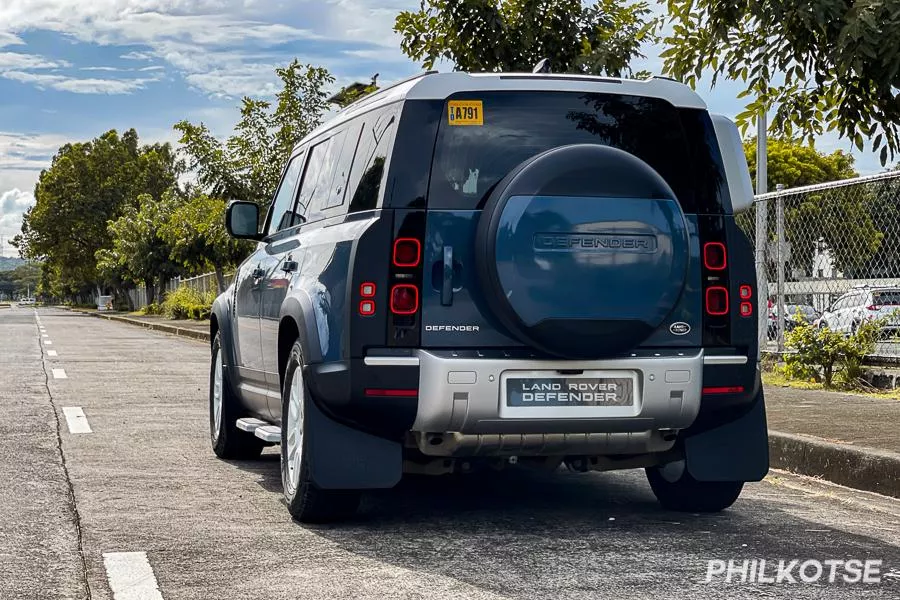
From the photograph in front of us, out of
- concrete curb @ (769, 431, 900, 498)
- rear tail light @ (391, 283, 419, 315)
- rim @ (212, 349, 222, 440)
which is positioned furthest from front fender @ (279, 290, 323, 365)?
concrete curb @ (769, 431, 900, 498)

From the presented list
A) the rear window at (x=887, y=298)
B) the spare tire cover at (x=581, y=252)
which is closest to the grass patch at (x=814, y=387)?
the rear window at (x=887, y=298)

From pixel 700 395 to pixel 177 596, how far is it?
2.38 m

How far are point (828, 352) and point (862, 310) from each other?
50 centimetres

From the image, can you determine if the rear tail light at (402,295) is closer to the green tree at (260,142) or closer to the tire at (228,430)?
the tire at (228,430)

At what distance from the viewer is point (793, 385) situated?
38.3ft

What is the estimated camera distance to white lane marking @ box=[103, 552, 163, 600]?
14.2ft

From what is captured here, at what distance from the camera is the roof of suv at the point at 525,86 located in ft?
17.5

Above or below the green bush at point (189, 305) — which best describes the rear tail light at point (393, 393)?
above

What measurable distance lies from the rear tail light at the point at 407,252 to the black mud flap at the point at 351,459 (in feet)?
2.54

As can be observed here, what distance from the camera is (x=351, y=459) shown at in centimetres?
538

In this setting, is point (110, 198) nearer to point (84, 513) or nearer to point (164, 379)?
point (164, 379)

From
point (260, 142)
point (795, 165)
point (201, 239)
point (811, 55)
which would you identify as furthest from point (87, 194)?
point (811, 55)

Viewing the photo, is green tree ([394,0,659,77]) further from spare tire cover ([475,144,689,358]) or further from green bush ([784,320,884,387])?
spare tire cover ([475,144,689,358])

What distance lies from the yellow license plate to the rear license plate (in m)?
1.11
